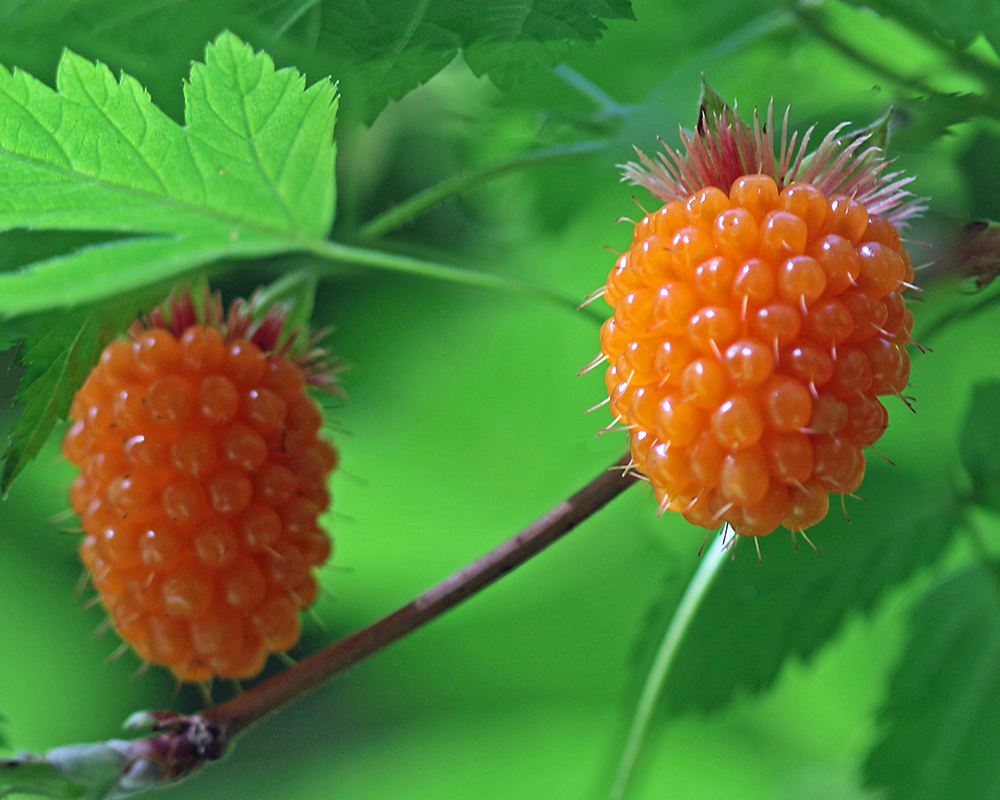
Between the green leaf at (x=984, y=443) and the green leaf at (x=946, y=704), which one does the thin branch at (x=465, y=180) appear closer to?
the green leaf at (x=984, y=443)

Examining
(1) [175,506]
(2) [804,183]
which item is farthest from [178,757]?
(2) [804,183]

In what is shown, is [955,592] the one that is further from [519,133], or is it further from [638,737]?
[519,133]

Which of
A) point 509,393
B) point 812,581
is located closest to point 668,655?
point 812,581

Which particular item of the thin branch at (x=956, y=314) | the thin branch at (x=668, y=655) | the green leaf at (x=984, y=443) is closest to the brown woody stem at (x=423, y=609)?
the thin branch at (x=668, y=655)

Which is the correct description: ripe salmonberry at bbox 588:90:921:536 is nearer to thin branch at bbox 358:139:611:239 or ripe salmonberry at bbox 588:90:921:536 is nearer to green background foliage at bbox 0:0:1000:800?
green background foliage at bbox 0:0:1000:800

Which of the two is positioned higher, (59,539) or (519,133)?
(59,539)

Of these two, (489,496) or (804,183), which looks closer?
(804,183)
